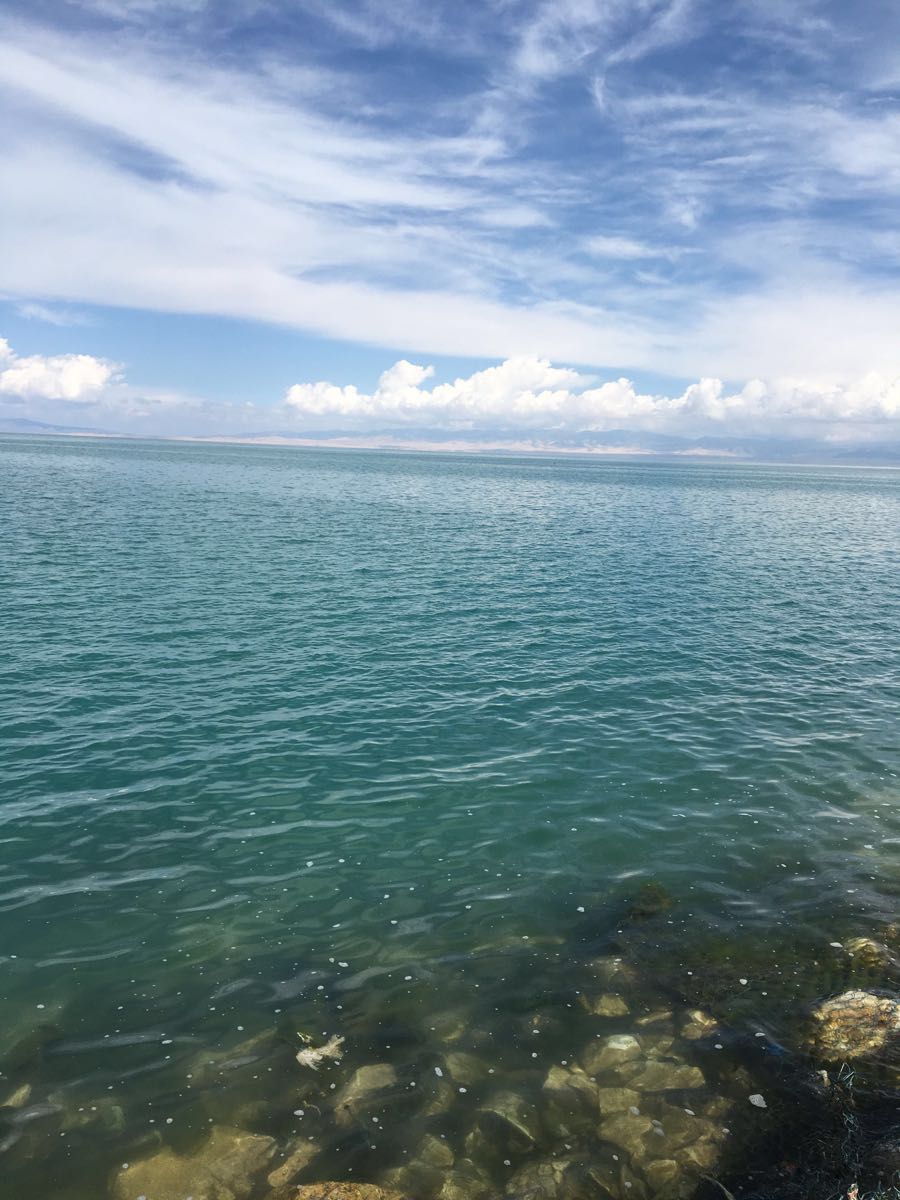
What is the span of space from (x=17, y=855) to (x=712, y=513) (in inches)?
6349

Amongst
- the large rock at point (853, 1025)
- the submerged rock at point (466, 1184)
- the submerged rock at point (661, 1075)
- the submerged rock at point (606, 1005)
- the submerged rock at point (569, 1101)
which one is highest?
the large rock at point (853, 1025)

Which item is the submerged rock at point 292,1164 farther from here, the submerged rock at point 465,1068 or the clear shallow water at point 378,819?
the submerged rock at point 465,1068

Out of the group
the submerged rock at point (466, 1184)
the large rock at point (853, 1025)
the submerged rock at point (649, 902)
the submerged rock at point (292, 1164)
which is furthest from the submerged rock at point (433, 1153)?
the submerged rock at point (649, 902)

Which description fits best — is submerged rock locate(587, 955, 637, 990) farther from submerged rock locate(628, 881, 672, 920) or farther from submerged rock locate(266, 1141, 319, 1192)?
submerged rock locate(266, 1141, 319, 1192)

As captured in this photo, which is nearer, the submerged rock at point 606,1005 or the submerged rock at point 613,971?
the submerged rock at point 606,1005

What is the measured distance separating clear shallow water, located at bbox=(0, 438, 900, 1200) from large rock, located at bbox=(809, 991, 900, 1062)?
98 centimetres

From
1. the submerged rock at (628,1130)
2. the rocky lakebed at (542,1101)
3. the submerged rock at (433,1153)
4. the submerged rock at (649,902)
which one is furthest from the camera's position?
the submerged rock at (649,902)

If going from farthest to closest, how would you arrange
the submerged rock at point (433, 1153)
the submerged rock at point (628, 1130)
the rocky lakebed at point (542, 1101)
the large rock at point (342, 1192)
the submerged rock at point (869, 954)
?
the submerged rock at point (869, 954) → the submerged rock at point (628, 1130) → the submerged rock at point (433, 1153) → the rocky lakebed at point (542, 1101) → the large rock at point (342, 1192)

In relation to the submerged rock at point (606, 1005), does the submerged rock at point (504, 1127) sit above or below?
below

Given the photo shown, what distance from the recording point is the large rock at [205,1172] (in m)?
13.1

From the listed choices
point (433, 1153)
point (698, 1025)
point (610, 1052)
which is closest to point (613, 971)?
point (698, 1025)

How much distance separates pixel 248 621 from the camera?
50719mm

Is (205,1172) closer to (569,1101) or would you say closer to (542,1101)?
(542,1101)

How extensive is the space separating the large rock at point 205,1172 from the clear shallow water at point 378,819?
0.42 metres
